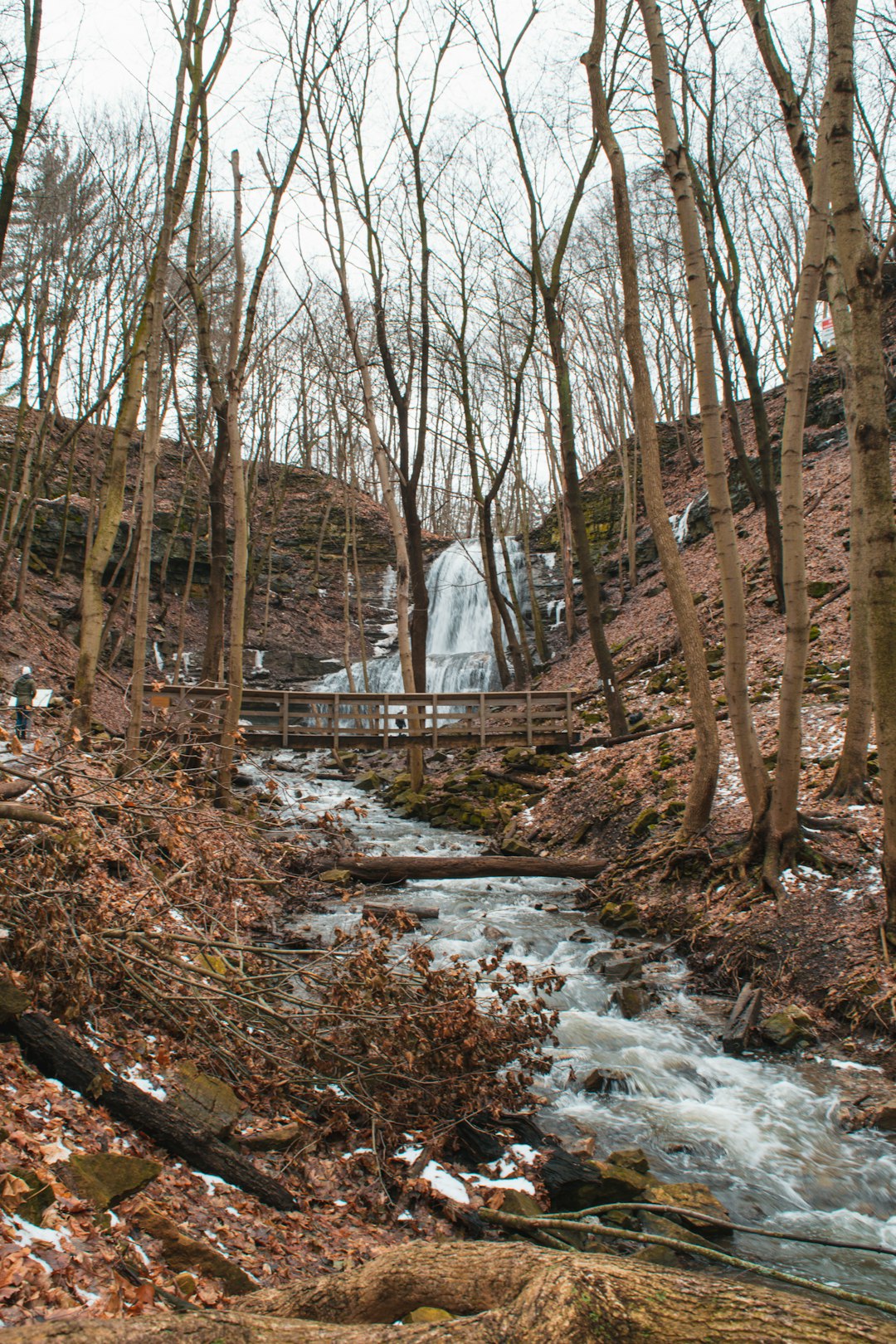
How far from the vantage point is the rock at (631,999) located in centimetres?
571

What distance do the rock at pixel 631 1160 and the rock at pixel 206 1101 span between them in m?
1.85

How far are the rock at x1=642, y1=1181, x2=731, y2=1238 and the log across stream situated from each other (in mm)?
126

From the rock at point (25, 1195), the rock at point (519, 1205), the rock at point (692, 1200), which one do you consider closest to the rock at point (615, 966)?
the rock at point (692, 1200)

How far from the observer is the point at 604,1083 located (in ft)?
15.8

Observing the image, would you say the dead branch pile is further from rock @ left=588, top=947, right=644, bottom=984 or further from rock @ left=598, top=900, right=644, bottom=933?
rock @ left=598, top=900, right=644, bottom=933

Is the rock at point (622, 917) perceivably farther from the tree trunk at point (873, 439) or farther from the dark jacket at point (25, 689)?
the dark jacket at point (25, 689)

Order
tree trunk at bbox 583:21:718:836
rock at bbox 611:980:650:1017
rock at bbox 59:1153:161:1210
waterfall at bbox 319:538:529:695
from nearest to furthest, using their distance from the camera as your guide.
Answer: rock at bbox 59:1153:161:1210
rock at bbox 611:980:650:1017
tree trunk at bbox 583:21:718:836
waterfall at bbox 319:538:529:695

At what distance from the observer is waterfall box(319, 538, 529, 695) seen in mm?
22172

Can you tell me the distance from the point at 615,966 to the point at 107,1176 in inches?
176

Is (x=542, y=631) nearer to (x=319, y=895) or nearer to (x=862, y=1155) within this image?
(x=319, y=895)

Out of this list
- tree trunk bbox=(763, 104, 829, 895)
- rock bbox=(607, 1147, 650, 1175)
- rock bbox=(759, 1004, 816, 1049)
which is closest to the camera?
rock bbox=(607, 1147, 650, 1175)

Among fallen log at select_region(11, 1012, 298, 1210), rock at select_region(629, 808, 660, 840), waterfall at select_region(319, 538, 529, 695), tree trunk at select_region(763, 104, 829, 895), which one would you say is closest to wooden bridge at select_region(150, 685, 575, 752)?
rock at select_region(629, 808, 660, 840)

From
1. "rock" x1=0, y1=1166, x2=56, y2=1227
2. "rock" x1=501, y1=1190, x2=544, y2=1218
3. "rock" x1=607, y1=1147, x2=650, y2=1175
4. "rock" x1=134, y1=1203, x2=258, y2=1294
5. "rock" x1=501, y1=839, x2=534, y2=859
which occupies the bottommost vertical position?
"rock" x1=607, y1=1147, x2=650, y2=1175

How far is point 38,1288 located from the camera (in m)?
2.02
